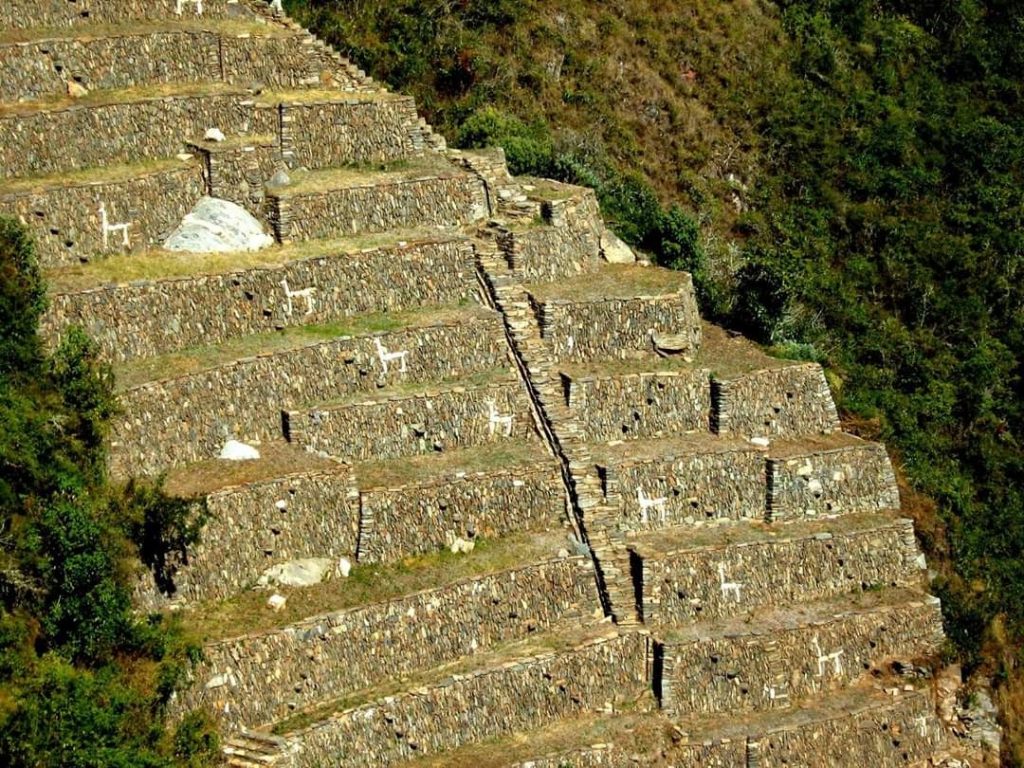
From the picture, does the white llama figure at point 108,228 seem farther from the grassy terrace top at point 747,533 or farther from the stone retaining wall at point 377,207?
the grassy terrace top at point 747,533

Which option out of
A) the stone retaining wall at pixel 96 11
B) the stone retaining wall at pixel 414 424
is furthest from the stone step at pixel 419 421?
the stone retaining wall at pixel 96 11

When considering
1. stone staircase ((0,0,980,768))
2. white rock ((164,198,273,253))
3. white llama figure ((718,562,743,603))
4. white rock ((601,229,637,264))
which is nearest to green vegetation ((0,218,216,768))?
stone staircase ((0,0,980,768))

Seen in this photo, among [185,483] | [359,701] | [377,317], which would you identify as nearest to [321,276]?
[377,317]

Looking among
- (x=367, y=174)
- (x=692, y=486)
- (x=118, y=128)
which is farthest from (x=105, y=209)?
(x=692, y=486)

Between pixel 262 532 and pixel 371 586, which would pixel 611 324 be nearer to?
pixel 371 586

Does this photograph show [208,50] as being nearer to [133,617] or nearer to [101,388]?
[101,388]
